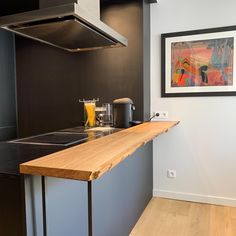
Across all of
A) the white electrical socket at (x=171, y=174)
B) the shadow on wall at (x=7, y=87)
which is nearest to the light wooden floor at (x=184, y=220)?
the white electrical socket at (x=171, y=174)

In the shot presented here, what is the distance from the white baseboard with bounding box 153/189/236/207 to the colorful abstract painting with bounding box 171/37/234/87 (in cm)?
128

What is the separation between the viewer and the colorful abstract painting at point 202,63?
102 inches

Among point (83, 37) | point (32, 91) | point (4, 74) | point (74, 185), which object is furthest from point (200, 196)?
point (4, 74)

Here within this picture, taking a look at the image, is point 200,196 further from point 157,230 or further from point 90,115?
point 90,115

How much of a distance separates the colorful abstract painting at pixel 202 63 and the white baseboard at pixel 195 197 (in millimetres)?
1283

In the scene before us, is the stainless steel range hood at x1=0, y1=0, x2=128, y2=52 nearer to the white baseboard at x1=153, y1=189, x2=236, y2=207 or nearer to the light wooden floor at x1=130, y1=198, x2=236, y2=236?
the light wooden floor at x1=130, y1=198, x2=236, y2=236

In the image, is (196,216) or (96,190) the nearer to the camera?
(96,190)

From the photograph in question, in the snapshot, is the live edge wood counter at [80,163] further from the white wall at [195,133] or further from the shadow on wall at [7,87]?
the shadow on wall at [7,87]

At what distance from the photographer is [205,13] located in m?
2.65

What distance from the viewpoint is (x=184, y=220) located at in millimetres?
2381

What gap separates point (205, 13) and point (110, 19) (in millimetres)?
1053

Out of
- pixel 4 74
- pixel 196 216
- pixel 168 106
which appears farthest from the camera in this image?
pixel 4 74

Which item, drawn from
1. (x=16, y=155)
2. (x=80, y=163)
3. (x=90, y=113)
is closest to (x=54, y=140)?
(x=16, y=155)

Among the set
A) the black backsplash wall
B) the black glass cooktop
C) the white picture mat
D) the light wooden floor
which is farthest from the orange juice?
the light wooden floor
